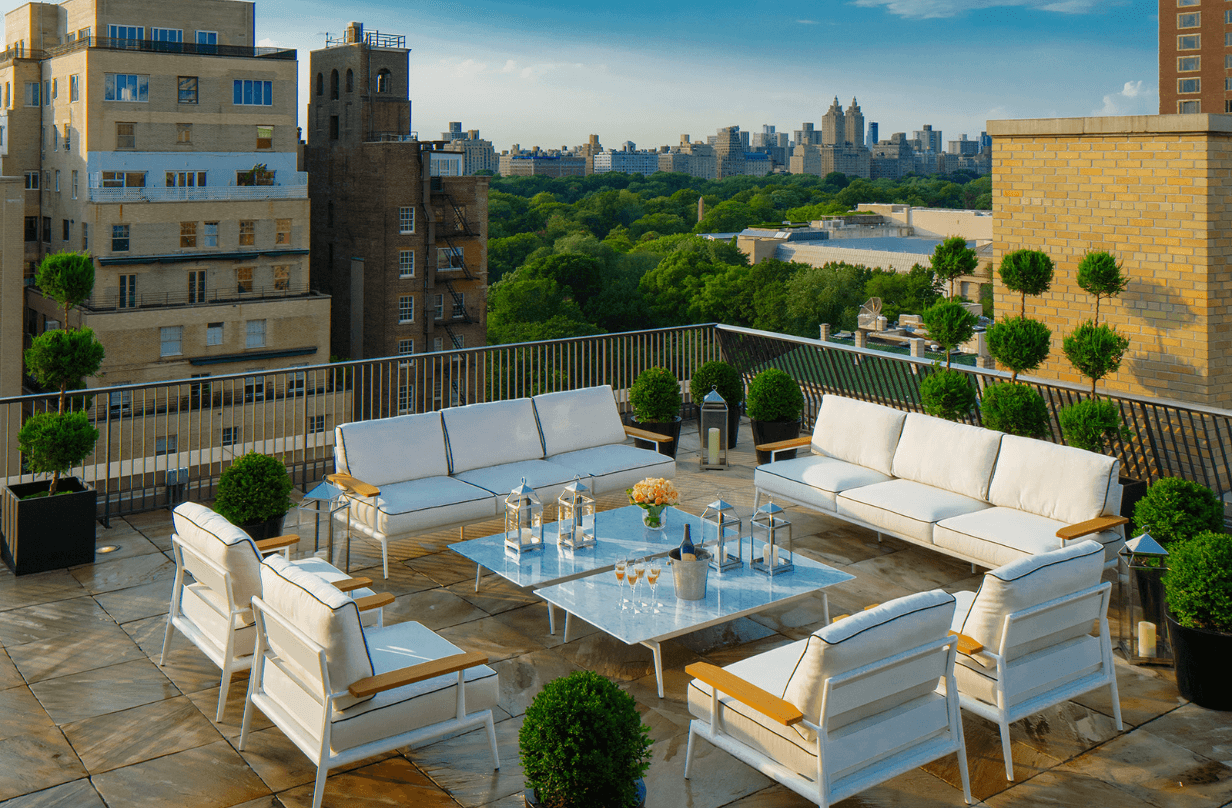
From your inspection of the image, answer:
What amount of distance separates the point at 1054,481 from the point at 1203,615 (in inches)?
60.8

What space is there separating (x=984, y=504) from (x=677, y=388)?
3096 mm

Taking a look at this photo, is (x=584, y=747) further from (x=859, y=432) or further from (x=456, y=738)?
(x=859, y=432)

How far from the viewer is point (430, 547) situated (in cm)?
675

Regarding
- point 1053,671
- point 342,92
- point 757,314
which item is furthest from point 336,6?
point 1053,671

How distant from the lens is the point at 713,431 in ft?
28.2

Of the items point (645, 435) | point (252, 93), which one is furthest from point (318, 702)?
point (252, 93)

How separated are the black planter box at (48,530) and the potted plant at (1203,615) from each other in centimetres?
562

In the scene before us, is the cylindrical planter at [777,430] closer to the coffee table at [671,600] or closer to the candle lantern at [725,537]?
the candle lantern at [725,537]

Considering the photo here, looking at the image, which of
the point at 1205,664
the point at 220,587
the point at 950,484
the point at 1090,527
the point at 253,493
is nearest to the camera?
the point at 220,587

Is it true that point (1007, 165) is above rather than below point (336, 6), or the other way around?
below

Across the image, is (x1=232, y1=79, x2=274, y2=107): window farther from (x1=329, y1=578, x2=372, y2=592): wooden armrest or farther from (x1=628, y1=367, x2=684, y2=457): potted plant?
(x1=329, y1=578, x2=372, y2=592): wooden armrest

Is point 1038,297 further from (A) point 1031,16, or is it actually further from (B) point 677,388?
(A) point 1031,16

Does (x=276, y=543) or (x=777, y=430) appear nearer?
(x=276, y=543)

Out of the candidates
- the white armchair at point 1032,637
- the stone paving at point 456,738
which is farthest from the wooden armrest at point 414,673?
the white armchair at point 1032,637
